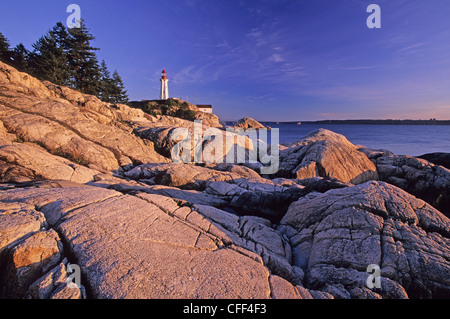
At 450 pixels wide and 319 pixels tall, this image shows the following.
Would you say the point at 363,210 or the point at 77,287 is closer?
the point at 77,287

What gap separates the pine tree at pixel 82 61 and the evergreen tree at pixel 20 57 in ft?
22.5

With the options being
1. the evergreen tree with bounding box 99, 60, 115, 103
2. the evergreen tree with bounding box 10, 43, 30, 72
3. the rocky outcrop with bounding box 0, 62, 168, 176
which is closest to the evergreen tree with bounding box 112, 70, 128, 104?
the evergreen tree with bounding box 99, 60, 115, 103

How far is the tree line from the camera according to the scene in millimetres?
33281

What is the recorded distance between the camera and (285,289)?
360cm

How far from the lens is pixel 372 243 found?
4.81 meters

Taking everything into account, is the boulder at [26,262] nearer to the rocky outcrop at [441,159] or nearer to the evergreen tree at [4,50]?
the rocky outcrop at [441,159]

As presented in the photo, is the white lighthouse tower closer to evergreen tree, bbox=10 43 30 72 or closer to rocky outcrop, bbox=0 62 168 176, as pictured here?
evergreen tree, bbox=10 43 30 72

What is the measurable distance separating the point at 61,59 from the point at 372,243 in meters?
49.7

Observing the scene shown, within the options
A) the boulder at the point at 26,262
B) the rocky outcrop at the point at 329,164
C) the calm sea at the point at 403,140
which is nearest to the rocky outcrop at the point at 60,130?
the boulder at the point at 26,262

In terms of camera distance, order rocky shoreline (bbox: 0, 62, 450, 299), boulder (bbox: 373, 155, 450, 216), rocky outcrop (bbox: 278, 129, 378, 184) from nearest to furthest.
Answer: rocky shoreline (bbox: 0, 62, 450, 299), boulder (bbox: 373, 155, 450, 216), rocky outcrop (bbox: 278, 129, 378, 184)

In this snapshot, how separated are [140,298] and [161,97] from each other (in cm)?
8029
